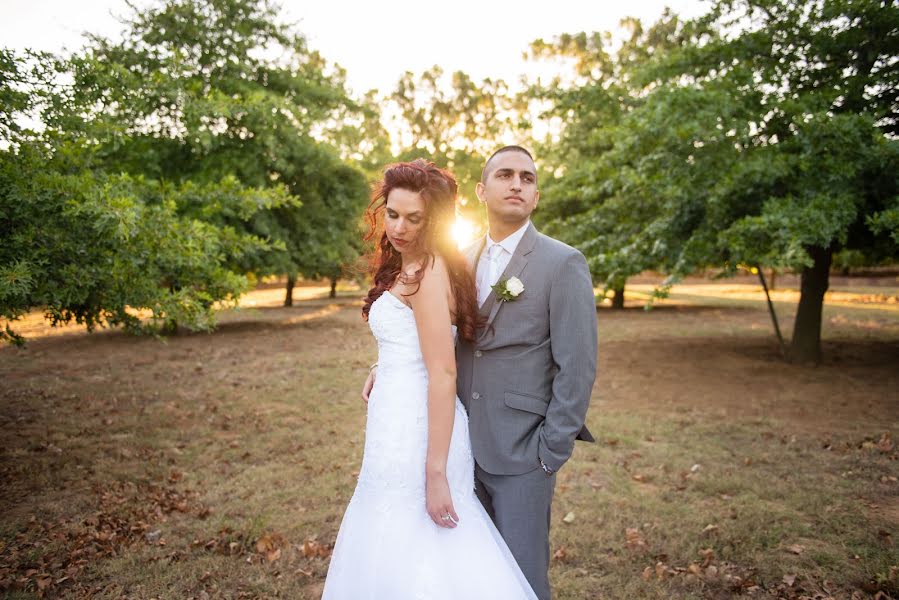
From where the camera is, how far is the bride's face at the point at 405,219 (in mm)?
2748

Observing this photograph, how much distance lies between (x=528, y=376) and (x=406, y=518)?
0.90 meters

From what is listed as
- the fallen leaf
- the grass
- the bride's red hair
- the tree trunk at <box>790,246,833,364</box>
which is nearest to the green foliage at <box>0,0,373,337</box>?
the grass

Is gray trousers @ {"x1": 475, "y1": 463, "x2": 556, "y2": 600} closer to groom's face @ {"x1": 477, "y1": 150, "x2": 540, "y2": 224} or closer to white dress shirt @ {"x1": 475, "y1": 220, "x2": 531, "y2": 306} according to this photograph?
white dress shirt @ {"x1": 475, "y1": 220, "x2": 531, "y2": 306}

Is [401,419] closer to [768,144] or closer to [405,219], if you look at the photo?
[405,219]

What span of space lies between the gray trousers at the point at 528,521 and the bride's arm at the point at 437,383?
1.16 feet

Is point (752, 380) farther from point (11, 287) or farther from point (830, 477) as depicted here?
point (11, 287)

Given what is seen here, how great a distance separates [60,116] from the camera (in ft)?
18.8

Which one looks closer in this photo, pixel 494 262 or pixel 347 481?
pixel 494 262

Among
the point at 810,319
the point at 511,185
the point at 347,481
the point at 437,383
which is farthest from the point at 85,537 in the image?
the point at 810,319

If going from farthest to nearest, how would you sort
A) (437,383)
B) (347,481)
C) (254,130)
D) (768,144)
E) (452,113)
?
1. (452,113)
2. (254,130)
3. (768,144)
4. (347,481)
5. (437,383)

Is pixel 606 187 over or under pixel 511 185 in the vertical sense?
over

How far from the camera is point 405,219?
276cm

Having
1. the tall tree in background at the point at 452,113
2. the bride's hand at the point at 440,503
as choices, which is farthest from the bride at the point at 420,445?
the tall tree in background at the point at 452,113

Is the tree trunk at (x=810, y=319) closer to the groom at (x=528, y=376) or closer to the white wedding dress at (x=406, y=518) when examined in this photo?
the groom at (x=528, y=376)
